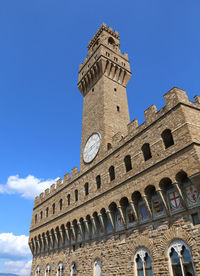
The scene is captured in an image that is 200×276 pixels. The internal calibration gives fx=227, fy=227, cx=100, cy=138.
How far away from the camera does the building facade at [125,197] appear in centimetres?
1189

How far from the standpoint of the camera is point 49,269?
22703mm

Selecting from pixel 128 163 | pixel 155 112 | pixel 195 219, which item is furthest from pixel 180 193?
pixel 155 112

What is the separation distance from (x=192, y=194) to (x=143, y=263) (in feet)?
16.8

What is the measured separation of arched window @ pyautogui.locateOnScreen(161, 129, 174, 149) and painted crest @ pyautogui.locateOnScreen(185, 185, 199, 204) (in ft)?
9.44

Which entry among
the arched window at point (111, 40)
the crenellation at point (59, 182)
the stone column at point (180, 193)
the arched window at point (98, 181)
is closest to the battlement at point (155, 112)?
the arched window at point (98, 181)

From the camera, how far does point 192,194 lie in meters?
11.7

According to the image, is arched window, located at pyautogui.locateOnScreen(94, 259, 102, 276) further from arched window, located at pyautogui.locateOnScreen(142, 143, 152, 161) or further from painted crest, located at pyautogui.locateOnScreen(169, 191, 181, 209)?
arched window, located at pyautogui.locateOnScreen(142, 143, 152, 161)

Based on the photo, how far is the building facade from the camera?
39.0 feet

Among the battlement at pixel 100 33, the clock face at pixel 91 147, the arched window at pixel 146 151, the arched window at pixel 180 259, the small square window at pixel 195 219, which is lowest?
the arched window at pixel 180 259

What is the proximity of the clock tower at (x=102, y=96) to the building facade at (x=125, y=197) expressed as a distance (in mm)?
138

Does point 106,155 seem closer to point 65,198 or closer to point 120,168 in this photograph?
point 120,168

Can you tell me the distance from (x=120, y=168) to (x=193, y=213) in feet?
20.8

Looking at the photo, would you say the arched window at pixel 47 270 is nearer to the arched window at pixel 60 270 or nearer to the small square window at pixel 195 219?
the arched window at pixel 60 270

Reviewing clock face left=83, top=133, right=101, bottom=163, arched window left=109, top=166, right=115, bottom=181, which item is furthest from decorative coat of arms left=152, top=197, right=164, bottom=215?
clock face left=83, top=133, right=101, bottom=163
